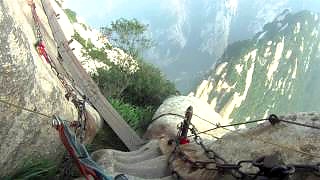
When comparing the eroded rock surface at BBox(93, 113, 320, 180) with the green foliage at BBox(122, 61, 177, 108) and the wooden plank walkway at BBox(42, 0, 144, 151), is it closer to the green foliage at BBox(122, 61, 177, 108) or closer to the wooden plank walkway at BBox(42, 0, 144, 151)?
the wooden plank walkway at BBox(42, 0, 144, 151)

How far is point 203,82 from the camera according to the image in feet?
440

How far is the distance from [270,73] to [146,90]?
12441 cm

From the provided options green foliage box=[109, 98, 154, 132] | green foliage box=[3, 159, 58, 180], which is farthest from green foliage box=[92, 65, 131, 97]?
green foliage box=[3, 159, 58, 180]

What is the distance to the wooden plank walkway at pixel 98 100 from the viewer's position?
13.4m

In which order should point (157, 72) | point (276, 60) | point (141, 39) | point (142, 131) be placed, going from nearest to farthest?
point (142, 131) → point (157, 72) → point (141, 39) → point (276, 60)

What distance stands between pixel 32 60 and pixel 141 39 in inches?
762

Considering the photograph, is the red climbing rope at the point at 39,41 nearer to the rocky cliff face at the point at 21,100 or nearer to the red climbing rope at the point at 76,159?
the rocky cliff face at the point at 21,100

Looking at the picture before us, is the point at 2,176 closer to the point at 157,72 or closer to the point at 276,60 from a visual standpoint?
the point at 157,72

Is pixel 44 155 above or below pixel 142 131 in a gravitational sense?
below

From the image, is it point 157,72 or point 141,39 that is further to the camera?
point 141,39

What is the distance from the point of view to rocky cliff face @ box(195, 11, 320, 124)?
12912 centimetres

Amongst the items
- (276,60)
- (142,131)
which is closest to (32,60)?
(142,131)

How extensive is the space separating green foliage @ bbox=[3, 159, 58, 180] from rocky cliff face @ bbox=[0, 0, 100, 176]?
9 cm

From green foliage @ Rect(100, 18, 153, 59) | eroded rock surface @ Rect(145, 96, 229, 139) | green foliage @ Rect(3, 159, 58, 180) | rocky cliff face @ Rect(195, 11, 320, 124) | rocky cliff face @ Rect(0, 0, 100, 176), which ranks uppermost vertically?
rocky cliff face @ Rect(195, 11, 320, 124)
